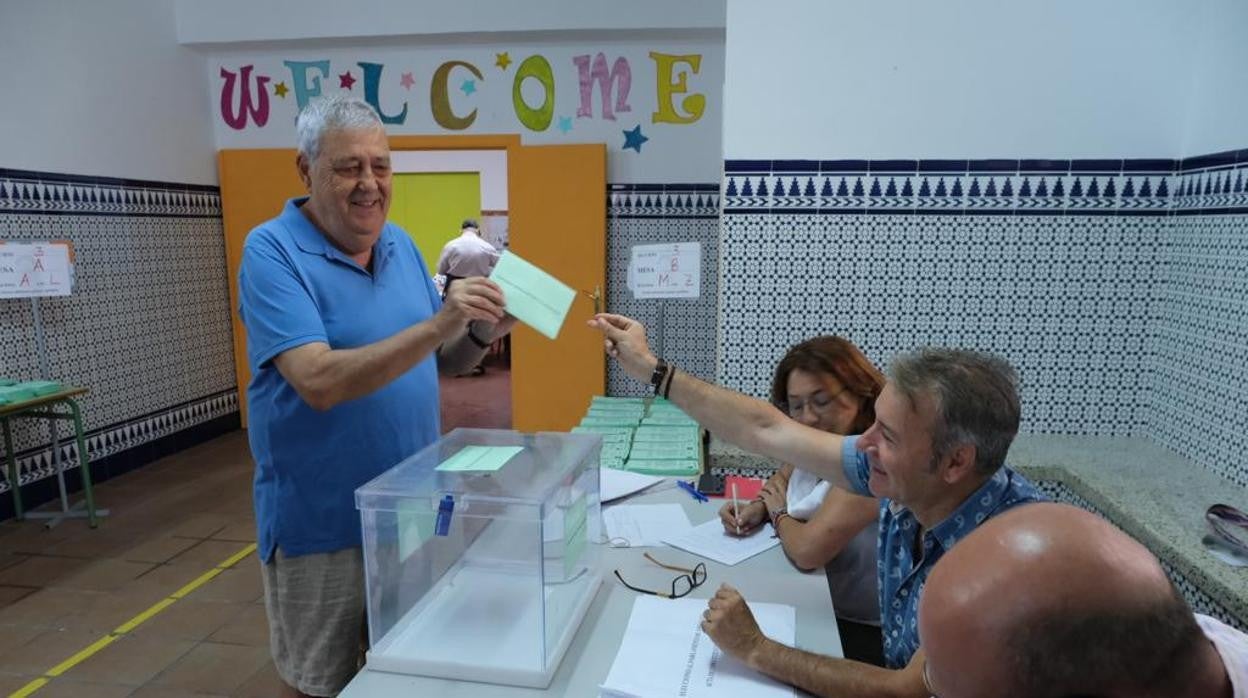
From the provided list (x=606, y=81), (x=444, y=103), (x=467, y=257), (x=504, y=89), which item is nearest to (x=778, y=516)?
(x=606, y=81)

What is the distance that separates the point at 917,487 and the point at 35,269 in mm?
4688

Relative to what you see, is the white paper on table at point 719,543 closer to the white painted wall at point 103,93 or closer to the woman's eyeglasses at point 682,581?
the woman's eyeglasses at point 682,581

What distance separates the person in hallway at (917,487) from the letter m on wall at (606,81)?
4329mm

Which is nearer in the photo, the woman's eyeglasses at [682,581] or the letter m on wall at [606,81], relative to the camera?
the woman's eyeglasses at [682,581]

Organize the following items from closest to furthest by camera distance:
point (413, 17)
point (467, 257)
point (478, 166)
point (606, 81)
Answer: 1. point (413, 17)
2. point (606, 81)
3. point (467, 257)
4. point (478, 166)

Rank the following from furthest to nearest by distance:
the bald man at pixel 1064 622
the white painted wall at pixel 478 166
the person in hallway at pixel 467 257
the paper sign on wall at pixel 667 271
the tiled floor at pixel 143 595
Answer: the white painted wall at pixel 478 166 → the person in hallway at pixel 467 257 → the paper sign on wall at pixel 667 271 → the tiled floor at pixel 143 595 → the bald man at pixel 1064 622

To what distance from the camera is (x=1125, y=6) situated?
2.67 metres

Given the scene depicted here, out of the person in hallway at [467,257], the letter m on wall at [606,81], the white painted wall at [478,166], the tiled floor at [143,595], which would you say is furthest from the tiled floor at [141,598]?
the white painted wall at [478,166]

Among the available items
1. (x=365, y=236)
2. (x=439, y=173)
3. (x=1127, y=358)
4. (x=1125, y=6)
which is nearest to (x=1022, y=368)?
(x=1127, y=358)

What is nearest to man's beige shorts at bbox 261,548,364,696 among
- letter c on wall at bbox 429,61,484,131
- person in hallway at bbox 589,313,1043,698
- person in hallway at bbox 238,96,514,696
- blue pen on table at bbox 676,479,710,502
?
person in hallway at bbox 238,96,514,696

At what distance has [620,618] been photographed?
144 cm

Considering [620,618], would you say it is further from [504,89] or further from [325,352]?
[504,89]

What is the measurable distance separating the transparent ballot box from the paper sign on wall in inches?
51.9

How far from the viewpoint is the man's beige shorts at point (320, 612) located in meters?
1.62
